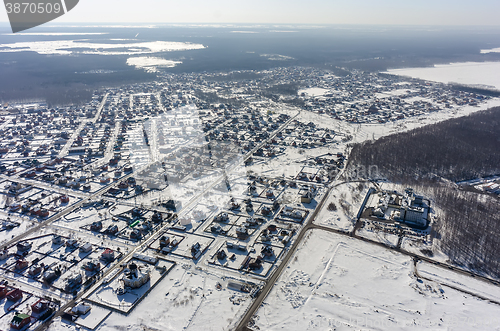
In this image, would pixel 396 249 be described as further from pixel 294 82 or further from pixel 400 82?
pixel 400 82

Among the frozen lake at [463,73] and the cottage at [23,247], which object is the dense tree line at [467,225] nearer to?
the cottage at [23,247]

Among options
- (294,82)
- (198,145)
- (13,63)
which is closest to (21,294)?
(198,145)

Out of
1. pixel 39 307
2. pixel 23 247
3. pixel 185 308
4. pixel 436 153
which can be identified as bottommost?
pixel 185 308

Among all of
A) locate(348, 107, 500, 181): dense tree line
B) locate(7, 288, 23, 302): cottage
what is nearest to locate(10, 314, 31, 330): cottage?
locate(7, 288, 23, 302): cottage

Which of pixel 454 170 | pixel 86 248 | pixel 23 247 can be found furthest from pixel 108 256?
pixel 454 170

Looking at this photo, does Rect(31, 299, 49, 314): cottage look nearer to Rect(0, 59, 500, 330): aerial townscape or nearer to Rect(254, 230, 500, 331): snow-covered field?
Rect(0, 59, 500, 330): aerial townscape

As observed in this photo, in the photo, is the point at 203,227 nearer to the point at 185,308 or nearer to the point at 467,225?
the point at 185,308

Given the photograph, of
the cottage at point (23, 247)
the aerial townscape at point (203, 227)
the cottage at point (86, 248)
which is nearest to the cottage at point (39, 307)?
the aerial townscape at point (203, 227)
